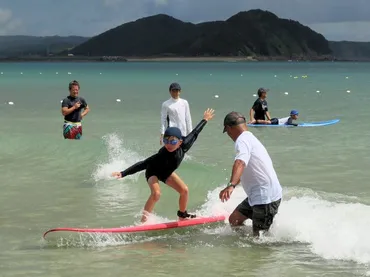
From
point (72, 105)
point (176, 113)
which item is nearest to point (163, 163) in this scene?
point (176, 113)

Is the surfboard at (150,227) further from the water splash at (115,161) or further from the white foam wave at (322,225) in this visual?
the water splash at (115,161)

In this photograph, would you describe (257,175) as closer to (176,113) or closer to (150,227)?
(150,227)

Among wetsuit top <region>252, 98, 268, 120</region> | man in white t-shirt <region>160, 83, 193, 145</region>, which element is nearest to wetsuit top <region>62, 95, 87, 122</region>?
man in white t-shirt <region>160, 83, 193, 145</region>

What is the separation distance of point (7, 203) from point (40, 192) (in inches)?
40.4

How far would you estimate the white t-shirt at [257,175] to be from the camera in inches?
302

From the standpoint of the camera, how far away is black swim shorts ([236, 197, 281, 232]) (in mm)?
7984

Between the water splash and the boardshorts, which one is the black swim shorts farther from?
the boardshorts

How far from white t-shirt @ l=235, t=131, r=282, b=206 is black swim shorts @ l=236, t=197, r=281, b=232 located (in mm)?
69

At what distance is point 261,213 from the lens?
8.02 m

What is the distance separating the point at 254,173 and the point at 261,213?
56cm

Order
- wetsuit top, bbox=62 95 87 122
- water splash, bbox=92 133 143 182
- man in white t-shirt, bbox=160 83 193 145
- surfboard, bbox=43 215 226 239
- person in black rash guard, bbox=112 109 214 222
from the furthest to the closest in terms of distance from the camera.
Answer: wetsuit top, bbox=62 95 87 122, water splash, bbox=92 133 143 182, man in white t-shirt, bbox=160 83 193 145, person in black rash guard, bbox=112 109 214 222, surfboard, bbox=43 215 226 239

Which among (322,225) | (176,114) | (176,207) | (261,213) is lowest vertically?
(176,207)

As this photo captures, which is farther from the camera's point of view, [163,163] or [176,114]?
[176,114]

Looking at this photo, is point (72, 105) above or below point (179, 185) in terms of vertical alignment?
above
